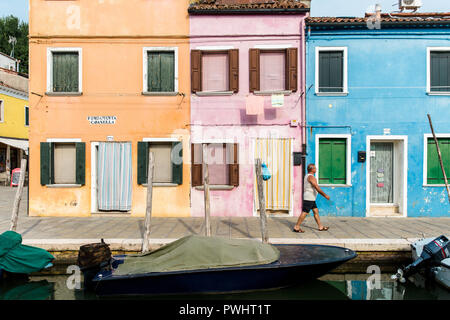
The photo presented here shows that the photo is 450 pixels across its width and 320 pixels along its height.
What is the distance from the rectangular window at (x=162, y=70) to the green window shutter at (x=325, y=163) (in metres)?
4.95

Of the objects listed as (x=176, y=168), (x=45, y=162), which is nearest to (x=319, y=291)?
(x=176, y=168)

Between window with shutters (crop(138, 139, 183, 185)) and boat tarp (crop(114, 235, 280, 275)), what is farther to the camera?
window with shutters (crop(138, 139, 183, 185))

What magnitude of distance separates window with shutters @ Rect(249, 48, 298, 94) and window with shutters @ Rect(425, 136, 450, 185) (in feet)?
14.4

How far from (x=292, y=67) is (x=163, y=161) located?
4835mm

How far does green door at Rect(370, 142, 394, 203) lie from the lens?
10.6 m

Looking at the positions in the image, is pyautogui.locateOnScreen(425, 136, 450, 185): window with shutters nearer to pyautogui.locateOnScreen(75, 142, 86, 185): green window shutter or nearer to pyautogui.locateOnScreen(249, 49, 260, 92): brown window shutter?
pyautogui.locateOnScreen(249, 49, 260, 92): brown window shutter

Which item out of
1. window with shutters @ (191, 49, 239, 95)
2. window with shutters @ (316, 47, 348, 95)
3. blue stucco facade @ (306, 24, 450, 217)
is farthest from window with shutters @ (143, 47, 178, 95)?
window with shutters @ (316, 47, 348, 95)

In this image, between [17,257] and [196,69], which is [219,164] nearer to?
[196,69]

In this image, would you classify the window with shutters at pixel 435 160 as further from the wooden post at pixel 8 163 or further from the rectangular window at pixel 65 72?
the wooden post at pixel 8 163

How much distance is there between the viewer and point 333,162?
10.4m

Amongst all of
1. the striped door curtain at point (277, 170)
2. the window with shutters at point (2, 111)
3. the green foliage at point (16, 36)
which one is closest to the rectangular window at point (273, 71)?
the striped door curtain at point (277, 170)

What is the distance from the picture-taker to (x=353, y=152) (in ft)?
33.9

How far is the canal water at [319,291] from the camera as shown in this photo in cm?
589
